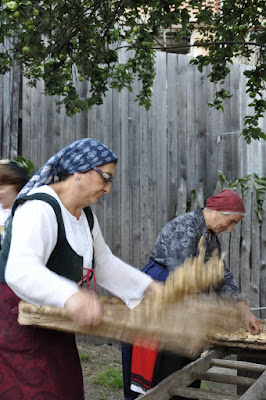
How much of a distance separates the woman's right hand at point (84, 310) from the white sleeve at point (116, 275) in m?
0.60

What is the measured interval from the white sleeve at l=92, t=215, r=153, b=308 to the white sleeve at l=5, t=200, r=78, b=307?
1.45 feet

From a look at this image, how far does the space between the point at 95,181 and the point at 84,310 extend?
566 millimetres

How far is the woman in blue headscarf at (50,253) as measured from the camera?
188 cm

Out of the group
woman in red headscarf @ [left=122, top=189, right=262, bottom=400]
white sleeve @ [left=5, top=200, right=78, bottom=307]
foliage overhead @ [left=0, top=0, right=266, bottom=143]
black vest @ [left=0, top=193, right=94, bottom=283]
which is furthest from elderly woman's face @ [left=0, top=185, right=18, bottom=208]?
white sleeve @ [left=5, top=200, right=78, bottom=307]

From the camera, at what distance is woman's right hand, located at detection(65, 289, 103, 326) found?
171cm

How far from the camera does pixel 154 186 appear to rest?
5.64 meters

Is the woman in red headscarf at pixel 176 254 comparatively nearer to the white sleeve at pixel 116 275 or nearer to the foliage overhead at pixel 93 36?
the white sleeve at pixel 116 275

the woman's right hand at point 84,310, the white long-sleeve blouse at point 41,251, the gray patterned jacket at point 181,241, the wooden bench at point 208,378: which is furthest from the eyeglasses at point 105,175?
the gray patterned jacket at point 181,241

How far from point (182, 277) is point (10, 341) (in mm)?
713

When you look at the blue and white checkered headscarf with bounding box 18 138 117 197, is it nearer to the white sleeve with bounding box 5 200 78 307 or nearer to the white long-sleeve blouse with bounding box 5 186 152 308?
the white long-sleeve blouse with bounding box 5 186 152 308

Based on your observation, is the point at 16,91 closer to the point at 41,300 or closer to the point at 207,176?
the point at 207,176

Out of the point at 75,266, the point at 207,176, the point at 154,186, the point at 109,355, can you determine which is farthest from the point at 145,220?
the point at 75,266

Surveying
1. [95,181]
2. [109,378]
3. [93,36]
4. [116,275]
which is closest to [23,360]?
[116,275]

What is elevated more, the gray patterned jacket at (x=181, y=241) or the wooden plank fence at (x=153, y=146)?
the wooden plank fence at (x=153, y=146)
